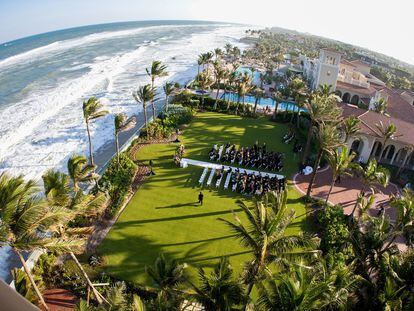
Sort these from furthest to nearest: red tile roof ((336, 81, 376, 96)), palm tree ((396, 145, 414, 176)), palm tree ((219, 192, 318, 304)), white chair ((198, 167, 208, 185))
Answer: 1. red tile roof ((336, 81, 376, 96))
2. palm tree ((396, 145, 414, 176))
3. white chair ((198, 167, 208, 185))
4. palm tree ((219, 192, 318, 304))

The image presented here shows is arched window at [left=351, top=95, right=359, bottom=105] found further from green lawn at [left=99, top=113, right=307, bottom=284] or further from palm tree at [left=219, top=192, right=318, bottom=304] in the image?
palm tree at [left=219, top=192, right=318, bottom=304]

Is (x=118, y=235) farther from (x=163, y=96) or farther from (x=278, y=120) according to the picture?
(x=163, y=96)

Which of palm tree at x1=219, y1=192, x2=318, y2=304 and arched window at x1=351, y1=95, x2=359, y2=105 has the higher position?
palm tree at x1=219, y1=192, x2=318, y2=304

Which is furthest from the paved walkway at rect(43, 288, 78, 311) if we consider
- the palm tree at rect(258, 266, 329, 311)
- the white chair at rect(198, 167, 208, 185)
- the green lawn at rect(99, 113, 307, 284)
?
the white chair at rect(198, 167, 208, 185)

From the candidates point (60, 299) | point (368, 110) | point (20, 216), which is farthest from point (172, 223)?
point (368, 110)

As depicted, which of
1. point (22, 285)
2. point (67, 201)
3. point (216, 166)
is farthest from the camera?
point (216, 166)

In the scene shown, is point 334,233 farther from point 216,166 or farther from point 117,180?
point 117,180
